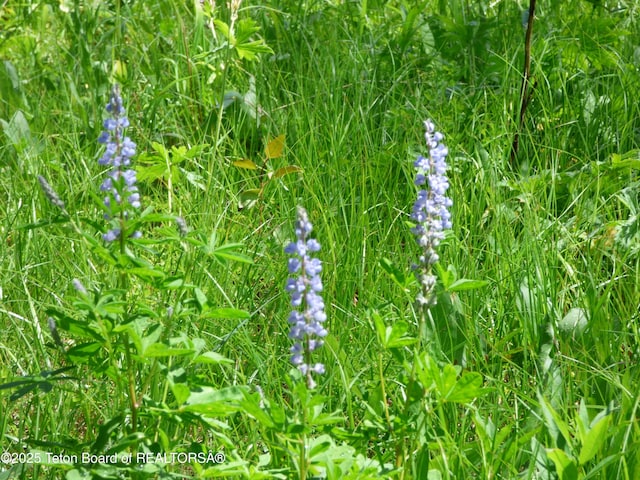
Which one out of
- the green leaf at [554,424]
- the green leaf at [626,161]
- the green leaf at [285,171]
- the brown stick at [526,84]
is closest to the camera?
the green leaf at [554,424]

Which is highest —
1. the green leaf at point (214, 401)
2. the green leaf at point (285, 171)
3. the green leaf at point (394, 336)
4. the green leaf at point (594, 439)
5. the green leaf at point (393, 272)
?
the green leaf at point (285, 171)

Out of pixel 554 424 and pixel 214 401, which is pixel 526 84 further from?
pixel 214 401

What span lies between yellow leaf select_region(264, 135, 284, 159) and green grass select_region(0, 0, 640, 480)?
0.06 meters

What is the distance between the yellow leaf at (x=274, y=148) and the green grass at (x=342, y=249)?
62mm

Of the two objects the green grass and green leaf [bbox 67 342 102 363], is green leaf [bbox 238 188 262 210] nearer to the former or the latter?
the green grass

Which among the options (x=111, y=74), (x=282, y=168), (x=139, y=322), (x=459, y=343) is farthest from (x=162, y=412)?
(x=111, y=74)

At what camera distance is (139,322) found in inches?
68.1

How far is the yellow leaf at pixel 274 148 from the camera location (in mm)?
2775

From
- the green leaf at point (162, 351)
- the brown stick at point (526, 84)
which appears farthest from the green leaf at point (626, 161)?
the green leaf at point (162, 351)

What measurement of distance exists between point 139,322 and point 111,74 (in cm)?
191

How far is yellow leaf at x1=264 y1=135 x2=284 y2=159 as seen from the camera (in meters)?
2.78

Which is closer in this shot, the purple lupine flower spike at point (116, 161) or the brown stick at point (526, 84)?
the purple lupine flower spike at point (116, 161)

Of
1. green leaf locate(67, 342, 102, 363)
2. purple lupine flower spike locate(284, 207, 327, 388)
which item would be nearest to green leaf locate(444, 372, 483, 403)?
purple lupine flower spike locate(284, 207, 327, 388)

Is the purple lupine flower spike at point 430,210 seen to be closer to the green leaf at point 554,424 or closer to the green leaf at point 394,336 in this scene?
the green leaf at point 394,336
